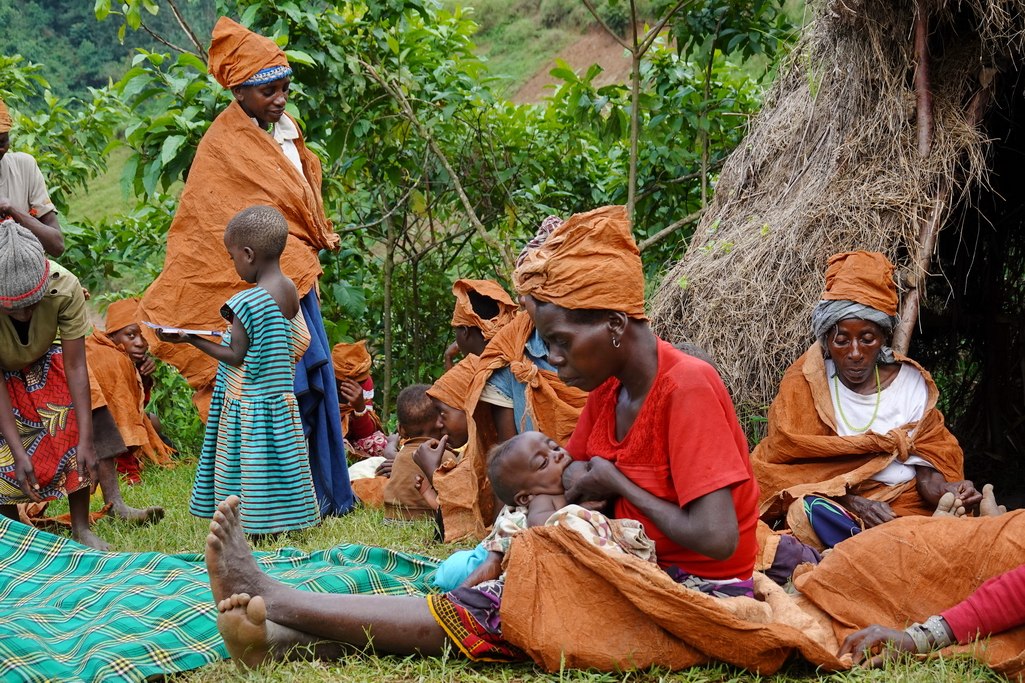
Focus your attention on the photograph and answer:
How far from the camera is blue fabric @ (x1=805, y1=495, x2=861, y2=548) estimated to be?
4506 mm

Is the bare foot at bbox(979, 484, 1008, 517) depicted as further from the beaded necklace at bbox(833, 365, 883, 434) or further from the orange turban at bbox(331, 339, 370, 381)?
the orange turban at bbox(331, 339, 370, 381)

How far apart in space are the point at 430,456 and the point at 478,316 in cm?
78

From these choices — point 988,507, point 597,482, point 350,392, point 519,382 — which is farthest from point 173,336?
point 988,507

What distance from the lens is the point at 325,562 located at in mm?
4594

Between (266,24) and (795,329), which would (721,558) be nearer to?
(795,329)

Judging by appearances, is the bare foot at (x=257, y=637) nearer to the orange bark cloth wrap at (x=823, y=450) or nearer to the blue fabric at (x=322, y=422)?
the orange bark cloth wrap at (x=823, y=450)

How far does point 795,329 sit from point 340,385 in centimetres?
328

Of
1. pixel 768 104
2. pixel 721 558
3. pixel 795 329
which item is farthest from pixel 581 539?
pixel 768 104

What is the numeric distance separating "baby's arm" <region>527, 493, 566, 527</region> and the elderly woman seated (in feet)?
4.82

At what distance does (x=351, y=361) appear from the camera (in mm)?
7461

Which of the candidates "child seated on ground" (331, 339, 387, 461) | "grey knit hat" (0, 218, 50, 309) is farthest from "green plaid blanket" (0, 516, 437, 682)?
"child seated on ground" (331, 339, 387, 461)

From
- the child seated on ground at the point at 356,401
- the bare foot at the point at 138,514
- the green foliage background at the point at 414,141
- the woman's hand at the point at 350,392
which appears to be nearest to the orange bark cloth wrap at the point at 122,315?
the green foliage background at the point at 414,141

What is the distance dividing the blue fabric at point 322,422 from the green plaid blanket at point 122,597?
1127 millimetres

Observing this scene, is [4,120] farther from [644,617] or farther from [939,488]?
[939,488]
